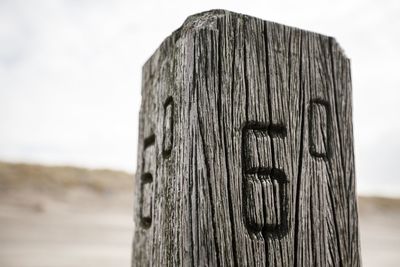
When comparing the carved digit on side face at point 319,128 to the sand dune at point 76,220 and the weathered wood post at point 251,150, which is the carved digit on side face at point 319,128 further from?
the sand dune at point 76,220

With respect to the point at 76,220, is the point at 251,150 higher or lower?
lower

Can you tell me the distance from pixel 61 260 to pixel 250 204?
6.52m

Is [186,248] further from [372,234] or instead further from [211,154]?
[372,234]

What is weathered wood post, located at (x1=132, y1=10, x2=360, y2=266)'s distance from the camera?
4.49ft

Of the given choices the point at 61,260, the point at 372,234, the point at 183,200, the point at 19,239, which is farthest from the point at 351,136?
the point at 372,234

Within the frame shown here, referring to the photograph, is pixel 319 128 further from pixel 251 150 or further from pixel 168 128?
pixel 168 128

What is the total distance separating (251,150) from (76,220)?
34.5 feet

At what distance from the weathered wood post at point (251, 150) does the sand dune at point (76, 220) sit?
19.6ft

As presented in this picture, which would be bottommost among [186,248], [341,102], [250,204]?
[186,248]

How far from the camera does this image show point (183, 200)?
135 centimetres

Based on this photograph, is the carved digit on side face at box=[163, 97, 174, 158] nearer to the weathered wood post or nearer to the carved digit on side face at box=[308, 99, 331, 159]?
the weathered wood post

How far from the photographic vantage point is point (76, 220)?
1115 centimetres

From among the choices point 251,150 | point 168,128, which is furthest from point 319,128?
point 168,128

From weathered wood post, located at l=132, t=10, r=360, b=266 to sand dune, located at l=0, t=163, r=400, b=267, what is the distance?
19.6 ft
